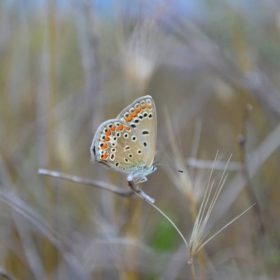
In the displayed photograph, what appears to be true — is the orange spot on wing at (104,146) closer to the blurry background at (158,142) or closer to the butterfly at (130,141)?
the butterfly at (130,141)

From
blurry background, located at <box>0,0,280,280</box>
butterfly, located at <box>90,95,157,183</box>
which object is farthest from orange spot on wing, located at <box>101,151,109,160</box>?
blurry background, located at <box>0,0,280,280</box>

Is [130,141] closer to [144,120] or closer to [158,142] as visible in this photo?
[144,120]

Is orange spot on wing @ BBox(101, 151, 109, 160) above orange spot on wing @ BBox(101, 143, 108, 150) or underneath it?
underneath

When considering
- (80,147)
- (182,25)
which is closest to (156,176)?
(80,147)

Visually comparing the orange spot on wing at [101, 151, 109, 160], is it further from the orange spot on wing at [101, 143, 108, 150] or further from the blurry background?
the blurry background

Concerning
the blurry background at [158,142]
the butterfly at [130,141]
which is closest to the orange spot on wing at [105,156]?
the butterfly at [130,141]

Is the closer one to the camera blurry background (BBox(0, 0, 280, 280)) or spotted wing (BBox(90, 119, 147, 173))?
spotted wing (BBox(90, 119, 147, 173))

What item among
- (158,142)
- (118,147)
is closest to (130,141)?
(118,147)
